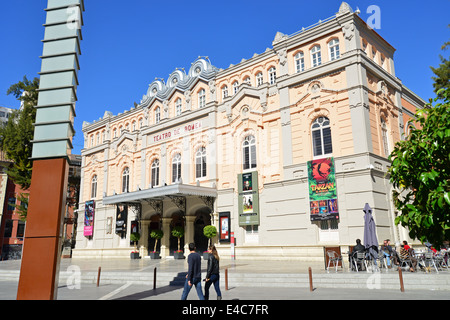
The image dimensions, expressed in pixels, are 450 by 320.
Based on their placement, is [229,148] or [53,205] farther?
[229,148]

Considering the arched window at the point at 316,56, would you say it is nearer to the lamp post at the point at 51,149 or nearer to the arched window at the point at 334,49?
the arched window at the point at 334,49

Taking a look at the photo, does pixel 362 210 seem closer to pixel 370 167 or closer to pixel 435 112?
pixel 370 167

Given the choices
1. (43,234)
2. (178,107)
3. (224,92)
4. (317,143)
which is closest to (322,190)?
(317,143)

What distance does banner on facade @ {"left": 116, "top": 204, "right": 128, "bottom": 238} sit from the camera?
35.4 meters

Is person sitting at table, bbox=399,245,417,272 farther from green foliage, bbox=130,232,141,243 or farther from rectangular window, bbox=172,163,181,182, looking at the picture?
green foliage, bbox=130,232,141,243

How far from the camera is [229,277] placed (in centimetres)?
1602

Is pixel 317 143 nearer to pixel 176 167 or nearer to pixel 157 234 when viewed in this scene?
pixel 176 167

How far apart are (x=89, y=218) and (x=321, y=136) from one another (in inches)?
1079

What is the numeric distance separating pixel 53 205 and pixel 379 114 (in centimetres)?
2232

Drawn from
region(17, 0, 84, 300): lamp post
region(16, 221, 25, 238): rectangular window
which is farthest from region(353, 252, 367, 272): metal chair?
region(16, 221, 25, 238): rectangular window

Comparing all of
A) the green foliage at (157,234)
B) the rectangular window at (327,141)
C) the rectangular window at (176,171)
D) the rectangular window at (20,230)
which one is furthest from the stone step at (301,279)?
the rectangular window at (20,230)

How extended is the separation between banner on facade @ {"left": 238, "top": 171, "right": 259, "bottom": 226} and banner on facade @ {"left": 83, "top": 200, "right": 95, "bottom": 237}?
19.9 m

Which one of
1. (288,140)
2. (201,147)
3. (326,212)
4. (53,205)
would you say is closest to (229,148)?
(201,147)

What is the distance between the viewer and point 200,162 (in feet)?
102
